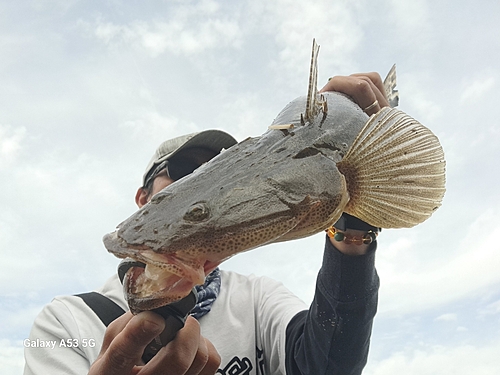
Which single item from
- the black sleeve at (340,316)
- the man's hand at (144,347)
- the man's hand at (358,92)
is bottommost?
the man's hand at (144,347)

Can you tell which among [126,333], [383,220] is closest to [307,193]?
[383,220]

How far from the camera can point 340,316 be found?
322 cm

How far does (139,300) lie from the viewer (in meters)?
1.59

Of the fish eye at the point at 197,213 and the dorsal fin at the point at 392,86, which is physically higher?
the dorsal fin at the point at 392,86

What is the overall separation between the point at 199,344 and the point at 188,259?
985 millimetres

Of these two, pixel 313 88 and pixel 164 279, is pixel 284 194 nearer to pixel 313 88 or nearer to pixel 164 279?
pixel 164 279

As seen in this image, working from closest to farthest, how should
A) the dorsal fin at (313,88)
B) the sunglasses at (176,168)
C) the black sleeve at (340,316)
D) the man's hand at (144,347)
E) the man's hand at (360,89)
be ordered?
the man's hand at (144,347) → the dorsal fin at (313,88) → the man's hand at (360,89) → the black sleeve at (340,316) → the sunglasses at (176,168)

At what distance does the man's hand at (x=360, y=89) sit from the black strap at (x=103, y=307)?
8.32ft

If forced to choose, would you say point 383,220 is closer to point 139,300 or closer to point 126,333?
point 139,300

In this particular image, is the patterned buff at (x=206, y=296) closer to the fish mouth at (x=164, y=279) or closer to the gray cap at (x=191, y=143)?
the gray cap at (x=191, y=143)

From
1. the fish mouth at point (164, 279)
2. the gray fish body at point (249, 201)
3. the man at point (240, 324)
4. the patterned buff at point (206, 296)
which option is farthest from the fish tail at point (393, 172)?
the patterned buff at point (206, 296)

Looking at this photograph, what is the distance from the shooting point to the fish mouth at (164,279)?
5.16 feet

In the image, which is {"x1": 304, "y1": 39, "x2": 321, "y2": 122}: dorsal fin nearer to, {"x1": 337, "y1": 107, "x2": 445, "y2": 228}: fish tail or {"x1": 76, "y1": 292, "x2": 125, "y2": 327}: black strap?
{"x1": 337, "y1": 107, "x2": 445, "y2": 228}: fish tail

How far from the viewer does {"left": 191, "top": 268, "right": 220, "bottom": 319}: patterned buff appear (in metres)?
3.94
